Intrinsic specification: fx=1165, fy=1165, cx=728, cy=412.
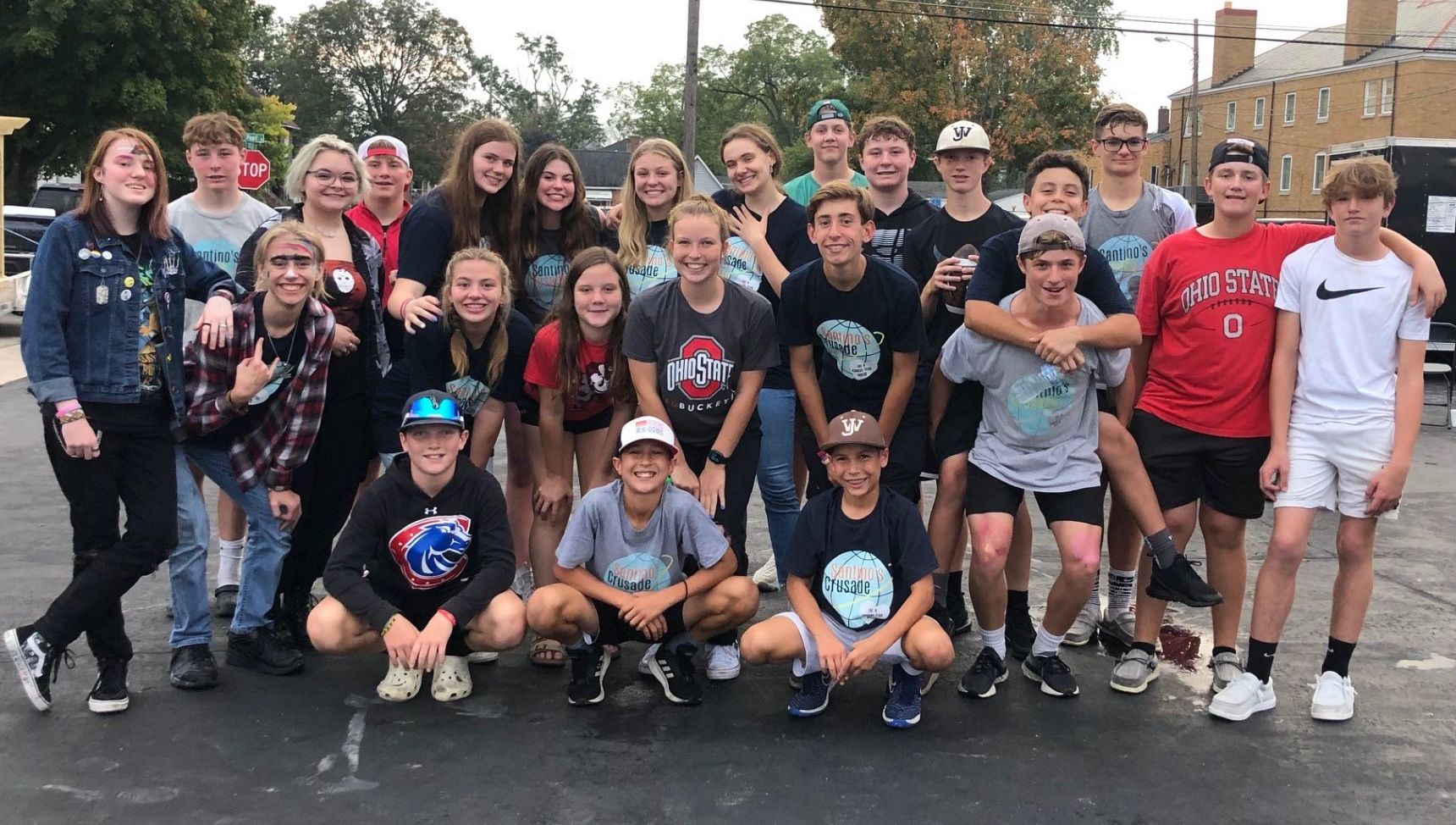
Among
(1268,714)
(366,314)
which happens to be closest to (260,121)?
(366,314)

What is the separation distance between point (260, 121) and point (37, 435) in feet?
112

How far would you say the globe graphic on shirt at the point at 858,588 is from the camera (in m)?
4.24

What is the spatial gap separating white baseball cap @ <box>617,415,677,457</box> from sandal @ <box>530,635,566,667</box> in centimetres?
95

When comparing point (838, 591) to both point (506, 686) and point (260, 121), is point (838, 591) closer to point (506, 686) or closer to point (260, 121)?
point (506, 686)

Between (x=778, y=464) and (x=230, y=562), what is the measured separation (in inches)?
103

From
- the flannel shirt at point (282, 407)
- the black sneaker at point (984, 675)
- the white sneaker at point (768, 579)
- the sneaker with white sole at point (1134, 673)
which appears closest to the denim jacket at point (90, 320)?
the flannel shirt at point (282, 407)

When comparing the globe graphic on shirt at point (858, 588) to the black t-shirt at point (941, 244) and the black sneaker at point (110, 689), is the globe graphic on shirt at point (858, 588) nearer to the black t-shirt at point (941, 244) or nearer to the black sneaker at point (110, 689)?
the black t-shirt at point (941, 244)

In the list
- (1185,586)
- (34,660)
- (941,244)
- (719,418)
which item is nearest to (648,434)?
(719,418)

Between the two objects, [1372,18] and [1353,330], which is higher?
[1372,18]

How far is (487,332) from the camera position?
488 centimetres

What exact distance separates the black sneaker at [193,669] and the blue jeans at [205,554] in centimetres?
3

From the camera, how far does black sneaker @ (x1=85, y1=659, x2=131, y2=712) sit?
4.18 metres

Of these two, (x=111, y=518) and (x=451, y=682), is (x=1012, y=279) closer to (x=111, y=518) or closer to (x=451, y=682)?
(x=451, y=682)

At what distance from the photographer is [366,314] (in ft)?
16.6
